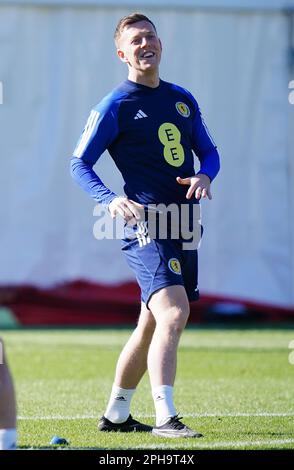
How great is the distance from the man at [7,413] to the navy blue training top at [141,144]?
5.41ft

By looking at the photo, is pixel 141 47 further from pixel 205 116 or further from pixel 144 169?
pixel 205 116

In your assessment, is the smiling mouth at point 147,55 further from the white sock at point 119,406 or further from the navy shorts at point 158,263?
the white sock at point 119,406

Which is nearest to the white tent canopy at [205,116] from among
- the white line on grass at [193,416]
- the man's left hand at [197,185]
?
the white line on grass at [193,416]

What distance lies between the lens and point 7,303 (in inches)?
562

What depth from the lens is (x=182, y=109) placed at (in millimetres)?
6375

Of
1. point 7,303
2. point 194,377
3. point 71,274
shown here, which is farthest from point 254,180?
point 194,377

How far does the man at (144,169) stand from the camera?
605cm

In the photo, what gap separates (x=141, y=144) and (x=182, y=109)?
343mm

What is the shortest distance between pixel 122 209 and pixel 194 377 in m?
3.48

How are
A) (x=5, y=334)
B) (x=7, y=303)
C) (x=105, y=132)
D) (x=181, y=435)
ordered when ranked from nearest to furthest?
(x=181, y=435)
(x=105, y=132)
(x=5, y=334)
(x=7, y=303)

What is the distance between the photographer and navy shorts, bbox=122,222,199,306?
599cm

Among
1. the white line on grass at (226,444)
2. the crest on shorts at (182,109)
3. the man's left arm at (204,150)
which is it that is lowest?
the white line on grass at (226,444)

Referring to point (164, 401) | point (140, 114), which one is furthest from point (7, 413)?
point (140, 114)
